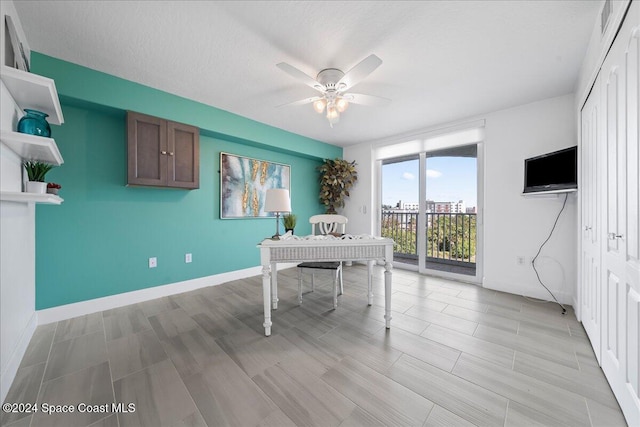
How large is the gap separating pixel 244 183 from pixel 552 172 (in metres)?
3.95

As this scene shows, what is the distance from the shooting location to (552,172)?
253 centimetres

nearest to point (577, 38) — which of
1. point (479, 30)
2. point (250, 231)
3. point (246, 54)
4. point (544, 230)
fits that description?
point (479, 30)

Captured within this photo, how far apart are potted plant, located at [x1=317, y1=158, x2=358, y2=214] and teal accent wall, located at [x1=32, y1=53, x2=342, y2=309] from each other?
1587 mm

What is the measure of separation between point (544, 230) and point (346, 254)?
266 centimetres

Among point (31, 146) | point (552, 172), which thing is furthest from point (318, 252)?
point (552, 172)

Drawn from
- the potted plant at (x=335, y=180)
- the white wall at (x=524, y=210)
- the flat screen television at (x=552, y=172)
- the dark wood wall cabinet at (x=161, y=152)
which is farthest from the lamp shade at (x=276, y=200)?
the white wall at (x=524, y=210)

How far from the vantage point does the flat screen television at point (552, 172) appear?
234 cm

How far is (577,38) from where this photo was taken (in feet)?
5.98

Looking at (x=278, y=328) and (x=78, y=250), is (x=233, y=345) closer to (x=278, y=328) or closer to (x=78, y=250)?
(x=278, y=328)

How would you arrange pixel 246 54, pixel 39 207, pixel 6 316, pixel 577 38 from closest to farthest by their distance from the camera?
pixel 6 316 < pixel 577 38 < pixel 246 54 < pixel 39 207

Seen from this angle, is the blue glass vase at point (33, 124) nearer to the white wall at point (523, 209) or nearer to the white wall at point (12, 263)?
the white wall at point (12, 263)

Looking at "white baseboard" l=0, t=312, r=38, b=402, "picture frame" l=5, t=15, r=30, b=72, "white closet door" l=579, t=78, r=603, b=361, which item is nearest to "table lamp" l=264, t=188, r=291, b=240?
"white baseboard" l=0, t=312, r=38, b=402

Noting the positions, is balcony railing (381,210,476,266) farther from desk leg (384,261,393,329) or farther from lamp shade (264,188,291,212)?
lamp shade (264,188,291,212)

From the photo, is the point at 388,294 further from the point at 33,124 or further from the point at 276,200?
the point at 33,124
